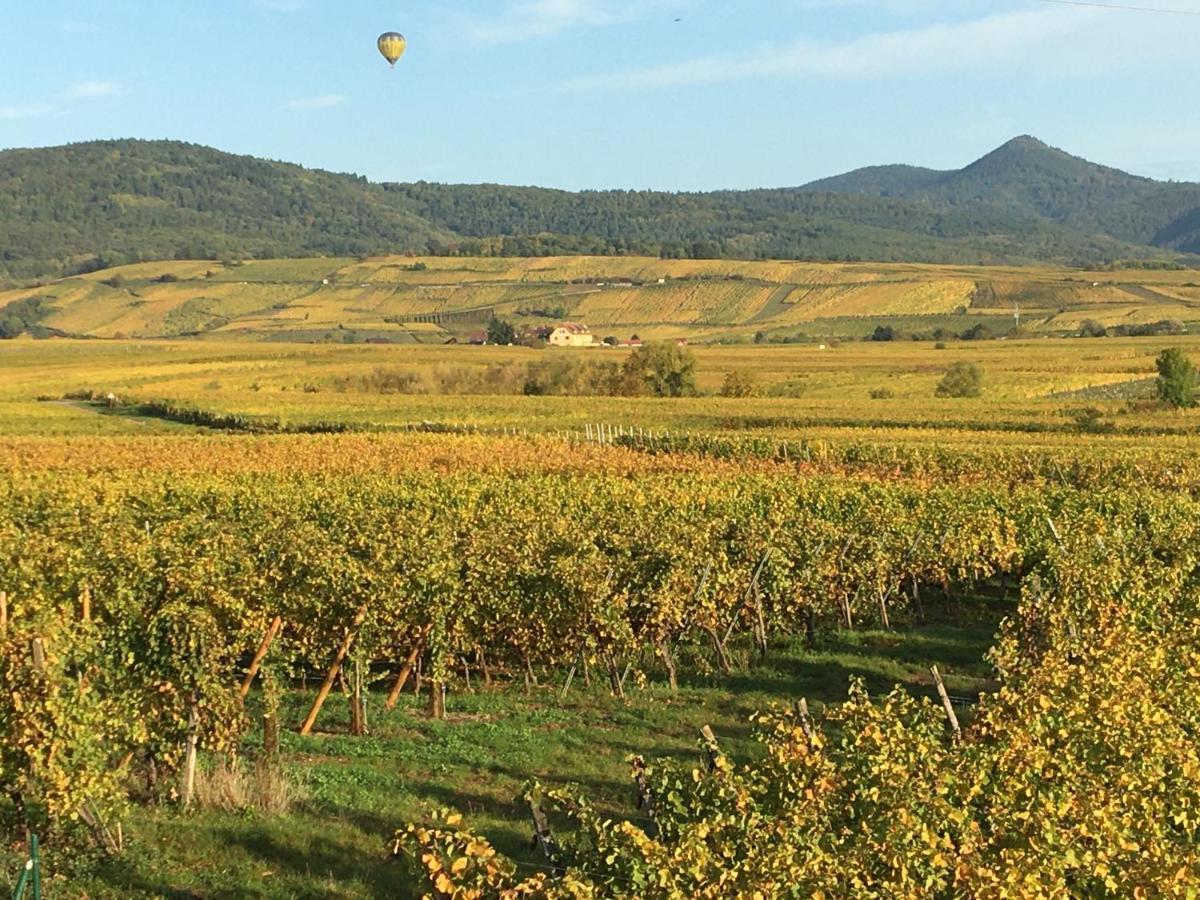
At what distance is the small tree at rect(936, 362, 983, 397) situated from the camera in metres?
72.8

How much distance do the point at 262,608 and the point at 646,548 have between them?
592 cm

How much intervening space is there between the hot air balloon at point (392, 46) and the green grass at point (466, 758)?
4117 centimetres

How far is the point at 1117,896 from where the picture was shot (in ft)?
24.8

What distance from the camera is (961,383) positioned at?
73.2 m

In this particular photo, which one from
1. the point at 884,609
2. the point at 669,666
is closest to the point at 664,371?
the point at 884,609

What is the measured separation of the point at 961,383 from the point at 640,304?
11028cm

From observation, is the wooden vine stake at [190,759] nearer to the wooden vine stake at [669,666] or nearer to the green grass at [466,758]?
the green grass at [466,758]

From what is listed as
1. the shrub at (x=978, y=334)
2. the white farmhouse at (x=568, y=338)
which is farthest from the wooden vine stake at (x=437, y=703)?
the shrub at (x=978, y=334)

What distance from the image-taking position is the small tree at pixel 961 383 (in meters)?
72.8

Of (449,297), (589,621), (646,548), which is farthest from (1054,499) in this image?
(449,297)

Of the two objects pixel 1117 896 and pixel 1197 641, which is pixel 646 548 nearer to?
pixel 1197 641

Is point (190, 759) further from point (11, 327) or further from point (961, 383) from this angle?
point (11, 327)

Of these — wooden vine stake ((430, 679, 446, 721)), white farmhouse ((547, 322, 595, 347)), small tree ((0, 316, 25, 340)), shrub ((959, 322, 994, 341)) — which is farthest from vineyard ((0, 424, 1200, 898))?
small tree ((0, 316, 25, 340))

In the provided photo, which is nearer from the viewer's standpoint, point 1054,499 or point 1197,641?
point 1197,641
